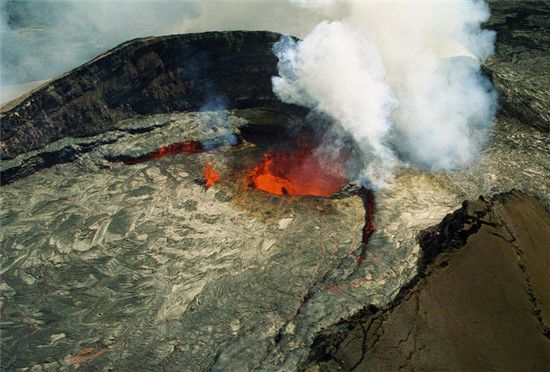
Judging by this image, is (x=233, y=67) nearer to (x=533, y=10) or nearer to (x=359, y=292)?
(x=359, y=292)

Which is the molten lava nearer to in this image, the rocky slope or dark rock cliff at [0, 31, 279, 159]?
dark rock cliff at [0, 31, 279, 159]

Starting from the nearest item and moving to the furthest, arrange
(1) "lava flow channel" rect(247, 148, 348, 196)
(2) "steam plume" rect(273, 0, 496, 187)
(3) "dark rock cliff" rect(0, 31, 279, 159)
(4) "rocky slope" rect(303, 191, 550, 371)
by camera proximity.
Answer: (4) "rocky slope" rect(303, 191, 550, 371) → (2) "steam plume" rect(273, 0, 496, 187) → (3) "dark rock cliff" rect(0, 31, 279, 159) → (1) "lava flow channel" rect(247, 148, 348, 196)

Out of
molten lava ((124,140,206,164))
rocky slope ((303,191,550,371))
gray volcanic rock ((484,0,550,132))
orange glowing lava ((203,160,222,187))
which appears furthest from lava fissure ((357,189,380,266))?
gray volcanic rock ((484,0,550,132))

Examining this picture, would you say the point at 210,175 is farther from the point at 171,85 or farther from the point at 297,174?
the point at 171,85

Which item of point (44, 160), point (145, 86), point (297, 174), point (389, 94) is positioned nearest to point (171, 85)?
point (145, 86)

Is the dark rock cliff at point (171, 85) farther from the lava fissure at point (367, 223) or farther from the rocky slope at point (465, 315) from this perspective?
the rocky slope at point (465, 315)
